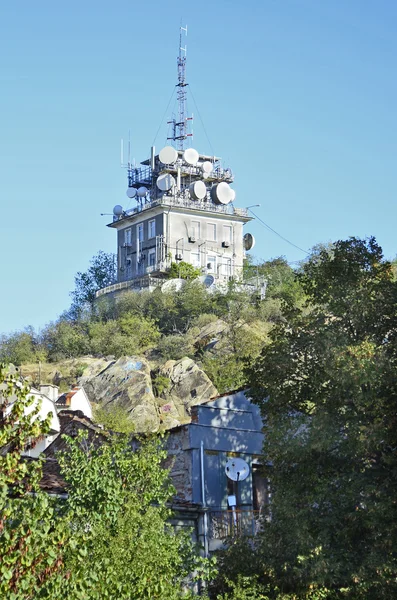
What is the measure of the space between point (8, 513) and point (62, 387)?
68.0 metres

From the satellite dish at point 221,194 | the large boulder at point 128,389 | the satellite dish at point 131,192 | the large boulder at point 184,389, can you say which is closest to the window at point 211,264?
the satellite dish at point 221,194

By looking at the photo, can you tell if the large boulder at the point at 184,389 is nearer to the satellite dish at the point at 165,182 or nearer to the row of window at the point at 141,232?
the row of window at the point at 141,232

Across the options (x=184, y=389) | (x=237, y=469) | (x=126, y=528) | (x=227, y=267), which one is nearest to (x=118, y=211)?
(x=227, y=267)

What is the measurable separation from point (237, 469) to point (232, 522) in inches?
68.6

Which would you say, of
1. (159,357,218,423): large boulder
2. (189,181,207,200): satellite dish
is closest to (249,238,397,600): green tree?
(159,357,218,423): large boulder

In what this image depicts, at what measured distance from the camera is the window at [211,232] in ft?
323

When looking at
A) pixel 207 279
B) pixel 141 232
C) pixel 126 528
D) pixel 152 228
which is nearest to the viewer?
pixel 126 528

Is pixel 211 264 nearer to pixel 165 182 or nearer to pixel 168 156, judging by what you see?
pixel 165 182

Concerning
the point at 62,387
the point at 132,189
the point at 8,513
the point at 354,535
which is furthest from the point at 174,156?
the point at 8,513

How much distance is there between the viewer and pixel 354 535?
2461 cm

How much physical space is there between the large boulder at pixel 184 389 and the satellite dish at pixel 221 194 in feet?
71.5

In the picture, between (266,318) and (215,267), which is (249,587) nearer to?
(266,318)

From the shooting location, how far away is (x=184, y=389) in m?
78.7

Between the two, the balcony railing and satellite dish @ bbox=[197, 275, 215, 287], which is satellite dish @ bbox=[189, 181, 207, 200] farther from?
the balcony railing
